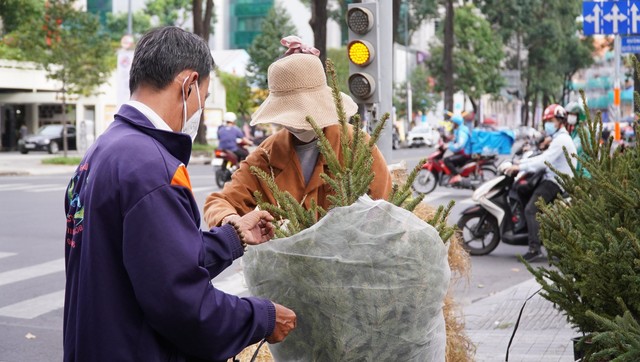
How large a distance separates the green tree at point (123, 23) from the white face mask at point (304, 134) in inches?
3238

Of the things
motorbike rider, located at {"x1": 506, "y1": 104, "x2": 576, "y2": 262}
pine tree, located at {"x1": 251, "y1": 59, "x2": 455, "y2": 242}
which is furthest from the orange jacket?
motorbike rider, located at {"x1": 506, "y1": 104, "x2": 576, "y2": 262}

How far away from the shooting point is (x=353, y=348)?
2.73m

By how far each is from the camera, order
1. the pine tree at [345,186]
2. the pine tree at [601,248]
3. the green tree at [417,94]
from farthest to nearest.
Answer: the green tree at [417,94]
the pine tree at [601,248]
the pine tree at [345,186]

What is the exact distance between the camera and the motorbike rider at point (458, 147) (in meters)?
19.7

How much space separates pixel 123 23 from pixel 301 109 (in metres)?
85.7

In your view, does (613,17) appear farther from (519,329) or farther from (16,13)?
(16,13)

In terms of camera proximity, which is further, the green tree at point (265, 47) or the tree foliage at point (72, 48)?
the green tree at point (265, 47)

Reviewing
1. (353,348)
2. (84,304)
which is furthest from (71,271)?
(353,348)

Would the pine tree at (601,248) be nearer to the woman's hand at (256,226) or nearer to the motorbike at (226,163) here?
the woman's hand at (256,226)

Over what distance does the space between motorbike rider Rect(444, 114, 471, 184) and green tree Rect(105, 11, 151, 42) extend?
6703 centimetres

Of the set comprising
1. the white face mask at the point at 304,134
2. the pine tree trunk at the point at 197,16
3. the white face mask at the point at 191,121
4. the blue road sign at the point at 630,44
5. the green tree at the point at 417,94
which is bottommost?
the white face mask at the point at 304,134

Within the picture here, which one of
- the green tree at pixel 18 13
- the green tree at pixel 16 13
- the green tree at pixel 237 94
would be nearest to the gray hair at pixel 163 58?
the green tree at pixel 16 13

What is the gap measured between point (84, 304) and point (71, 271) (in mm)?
164

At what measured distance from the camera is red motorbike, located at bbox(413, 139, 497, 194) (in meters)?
19.5
